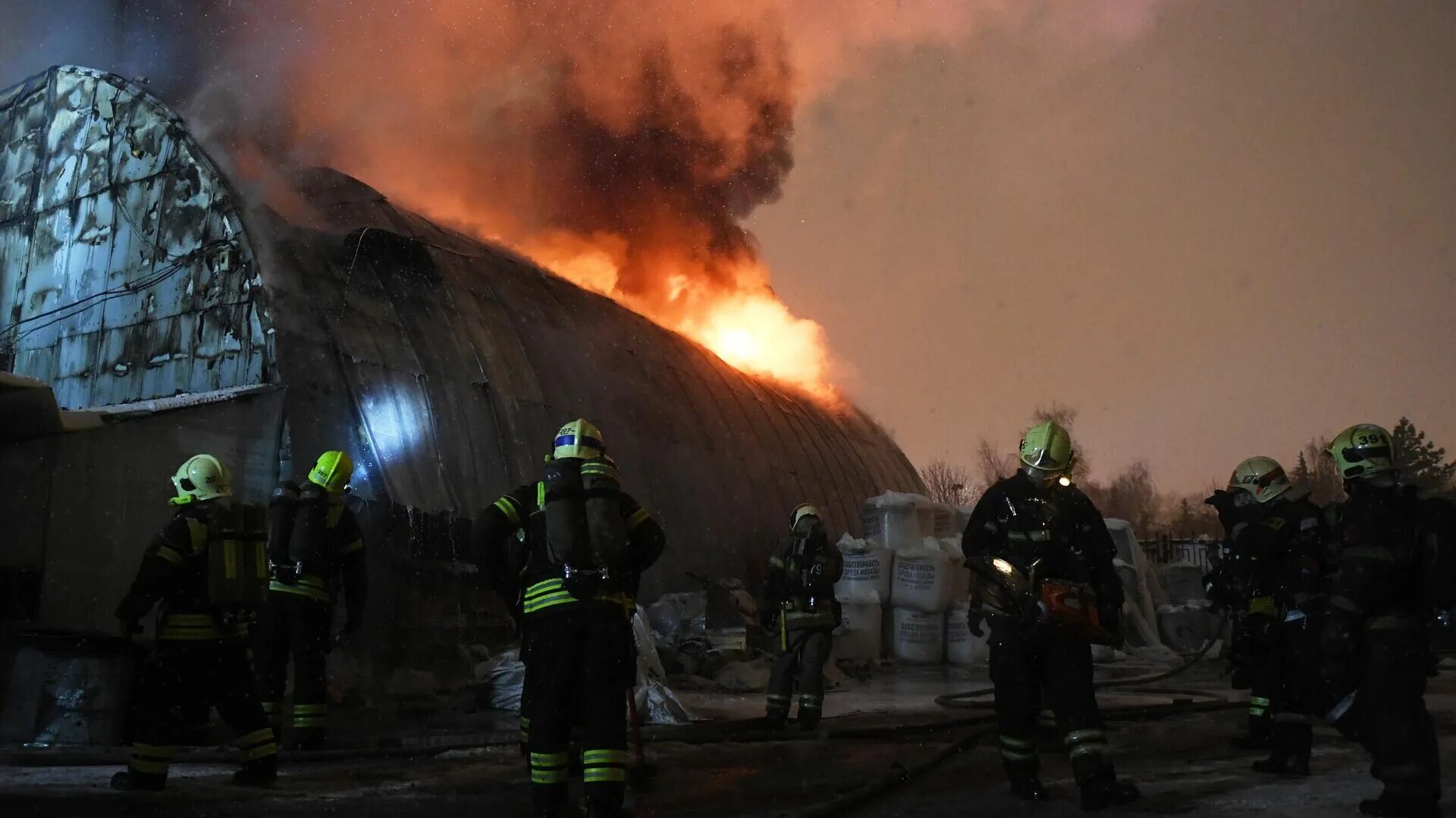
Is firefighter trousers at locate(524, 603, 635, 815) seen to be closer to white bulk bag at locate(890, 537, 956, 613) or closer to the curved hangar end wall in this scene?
the curved hangar end wall

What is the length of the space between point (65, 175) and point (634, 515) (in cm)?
973

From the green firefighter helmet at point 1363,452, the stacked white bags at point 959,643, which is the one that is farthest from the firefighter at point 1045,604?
the stacked white bags at point 959,643

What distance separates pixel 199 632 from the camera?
4.89m

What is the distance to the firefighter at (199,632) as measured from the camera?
477 cm

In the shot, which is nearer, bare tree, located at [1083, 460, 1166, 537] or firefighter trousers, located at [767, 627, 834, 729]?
firefighter trousers, located at [767, 627, 834, 729]

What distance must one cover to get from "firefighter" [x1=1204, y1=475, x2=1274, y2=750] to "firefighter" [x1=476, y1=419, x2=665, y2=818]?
3739 millimetres

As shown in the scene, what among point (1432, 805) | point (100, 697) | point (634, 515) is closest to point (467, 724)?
point (100, 697)

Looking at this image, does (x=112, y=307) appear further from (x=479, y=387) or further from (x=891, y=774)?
(x=891, y=774)

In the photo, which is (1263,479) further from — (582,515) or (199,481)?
(199,481)

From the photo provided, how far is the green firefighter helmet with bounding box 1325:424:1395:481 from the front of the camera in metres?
4.44

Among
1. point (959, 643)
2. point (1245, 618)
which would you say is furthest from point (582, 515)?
point (959, 643)

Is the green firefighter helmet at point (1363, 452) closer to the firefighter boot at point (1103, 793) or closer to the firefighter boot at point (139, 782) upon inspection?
the firefighter boot at point (1103, 793)

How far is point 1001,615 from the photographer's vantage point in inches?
180

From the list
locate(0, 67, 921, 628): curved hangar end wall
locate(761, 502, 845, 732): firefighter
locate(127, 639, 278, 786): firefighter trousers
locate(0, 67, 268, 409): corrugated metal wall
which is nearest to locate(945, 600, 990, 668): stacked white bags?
locate(0, 67, 921, 628): curved hangar end wall
